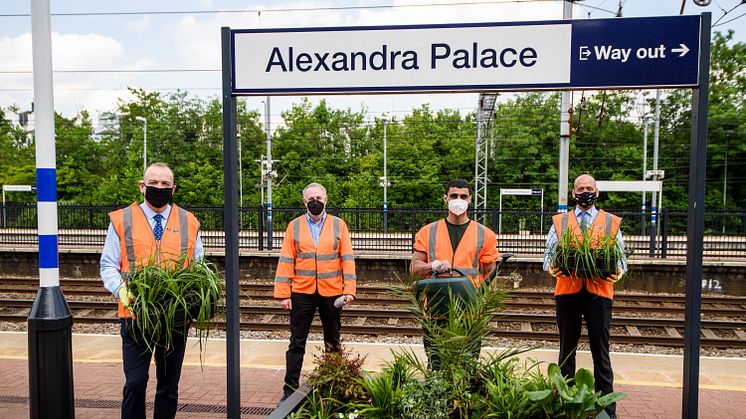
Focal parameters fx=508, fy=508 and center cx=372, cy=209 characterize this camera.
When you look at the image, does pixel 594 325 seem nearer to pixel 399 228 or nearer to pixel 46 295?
pixel 46 295

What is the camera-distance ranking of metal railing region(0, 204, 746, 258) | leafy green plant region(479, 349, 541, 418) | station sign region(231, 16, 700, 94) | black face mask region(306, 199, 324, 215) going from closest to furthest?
1. leafy green plant region(479, 349, 541, 418)
2. station sign region(231, 16, 700, 94)
3. black face mask region(306, 199, 324, 215)
4. metal railing region(0, 204, 746, 258)

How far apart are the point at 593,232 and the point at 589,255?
0.33 metres

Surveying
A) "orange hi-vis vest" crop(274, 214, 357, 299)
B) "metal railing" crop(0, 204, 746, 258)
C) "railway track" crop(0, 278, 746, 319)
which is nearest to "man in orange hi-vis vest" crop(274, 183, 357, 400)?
"orange hi-vis vest" crop(274, 214, 357, 299)

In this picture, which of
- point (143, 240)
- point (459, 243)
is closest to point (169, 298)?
point (143, 240)

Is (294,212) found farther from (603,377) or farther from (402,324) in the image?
(603,377)

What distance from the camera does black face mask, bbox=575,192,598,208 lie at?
4.34 m

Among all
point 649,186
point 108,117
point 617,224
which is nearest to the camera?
point 617,224

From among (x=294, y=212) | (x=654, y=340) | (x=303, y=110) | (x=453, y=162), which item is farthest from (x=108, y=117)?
(x=654, y=340)

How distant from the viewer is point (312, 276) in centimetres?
479

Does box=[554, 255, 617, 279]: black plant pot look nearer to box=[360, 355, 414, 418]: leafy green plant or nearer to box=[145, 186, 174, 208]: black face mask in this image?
box=[360, 355, 414, 418]: leafy green plant

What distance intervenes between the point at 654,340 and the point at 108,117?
50557 millimetres

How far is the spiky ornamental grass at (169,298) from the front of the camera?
322cm

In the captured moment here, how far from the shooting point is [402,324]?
885 cm

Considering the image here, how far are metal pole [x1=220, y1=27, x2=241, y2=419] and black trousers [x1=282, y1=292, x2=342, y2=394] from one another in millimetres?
1039
